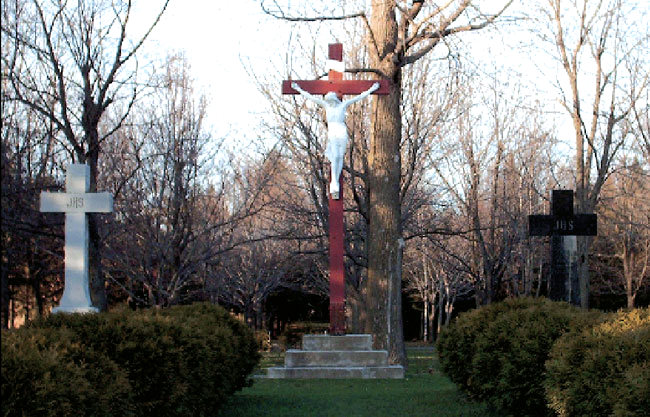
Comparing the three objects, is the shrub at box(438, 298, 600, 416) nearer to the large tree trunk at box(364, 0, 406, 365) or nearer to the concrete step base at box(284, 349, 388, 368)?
the concrete step base at box(284, 349, 388, 368)

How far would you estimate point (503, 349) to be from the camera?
27.5 feet

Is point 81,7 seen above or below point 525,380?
above

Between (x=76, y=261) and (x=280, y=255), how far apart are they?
19611mm

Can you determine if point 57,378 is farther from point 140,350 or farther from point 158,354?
point 158,354

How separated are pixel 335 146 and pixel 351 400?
4.98 metres

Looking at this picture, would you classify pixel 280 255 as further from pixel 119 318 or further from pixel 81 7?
pixel 119 318

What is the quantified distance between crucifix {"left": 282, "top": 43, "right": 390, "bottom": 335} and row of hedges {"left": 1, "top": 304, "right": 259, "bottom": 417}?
4596 mm

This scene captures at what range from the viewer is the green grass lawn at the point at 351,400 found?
9359mm

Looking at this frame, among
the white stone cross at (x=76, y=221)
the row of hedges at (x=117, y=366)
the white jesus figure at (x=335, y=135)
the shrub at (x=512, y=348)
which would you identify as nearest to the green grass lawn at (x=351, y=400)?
the shrub at (x=512, y=348)

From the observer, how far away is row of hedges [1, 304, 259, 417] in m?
4.38

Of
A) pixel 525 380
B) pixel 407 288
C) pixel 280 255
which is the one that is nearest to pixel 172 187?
pixel 525 380

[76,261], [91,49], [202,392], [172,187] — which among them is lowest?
[202,392]

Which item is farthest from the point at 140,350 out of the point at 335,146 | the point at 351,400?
the point at 335,146

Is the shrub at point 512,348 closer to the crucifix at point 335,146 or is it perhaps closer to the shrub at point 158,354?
the shrub at point 158,354
